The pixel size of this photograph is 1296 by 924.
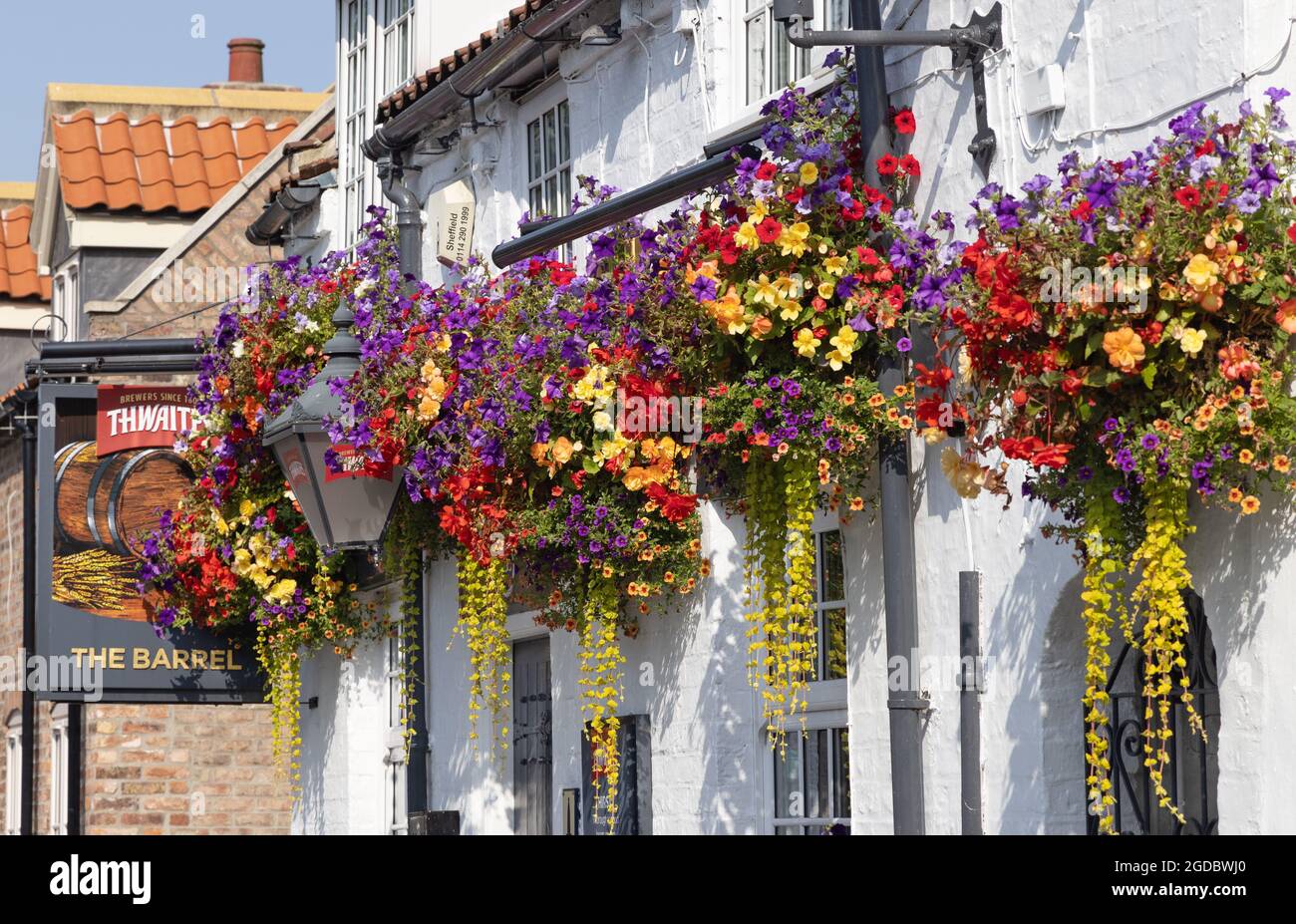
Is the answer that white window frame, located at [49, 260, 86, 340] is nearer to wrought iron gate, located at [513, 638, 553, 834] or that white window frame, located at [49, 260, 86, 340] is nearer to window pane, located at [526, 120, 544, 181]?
window pane, located at [526, 120, 544, 181]

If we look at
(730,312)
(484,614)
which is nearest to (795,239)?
(730,312)

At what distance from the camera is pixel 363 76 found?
15.5 m

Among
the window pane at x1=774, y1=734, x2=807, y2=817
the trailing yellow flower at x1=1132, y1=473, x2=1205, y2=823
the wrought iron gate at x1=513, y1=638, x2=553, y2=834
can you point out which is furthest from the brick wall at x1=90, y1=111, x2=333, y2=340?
the trailing yellow flower at x1=1132, y1=473, x2=1205, y2=823

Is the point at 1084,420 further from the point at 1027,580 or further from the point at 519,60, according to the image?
the point at 519,60

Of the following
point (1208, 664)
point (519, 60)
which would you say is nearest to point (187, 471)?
point (519, 60)

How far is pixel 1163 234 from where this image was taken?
5.91 m

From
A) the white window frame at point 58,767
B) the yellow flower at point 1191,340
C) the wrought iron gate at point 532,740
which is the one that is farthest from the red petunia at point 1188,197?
the white window frame at point 58,767

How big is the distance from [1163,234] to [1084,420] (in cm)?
64

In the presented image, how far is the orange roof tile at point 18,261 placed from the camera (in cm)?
2488

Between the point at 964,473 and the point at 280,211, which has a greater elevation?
the point at 280,211

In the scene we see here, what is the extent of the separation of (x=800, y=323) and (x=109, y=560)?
702 cm

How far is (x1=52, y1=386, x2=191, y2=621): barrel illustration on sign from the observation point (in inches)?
518

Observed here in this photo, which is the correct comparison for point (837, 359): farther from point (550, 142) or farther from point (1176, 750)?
point (550, 142)

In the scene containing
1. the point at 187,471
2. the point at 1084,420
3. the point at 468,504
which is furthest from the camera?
the point at 187,471
